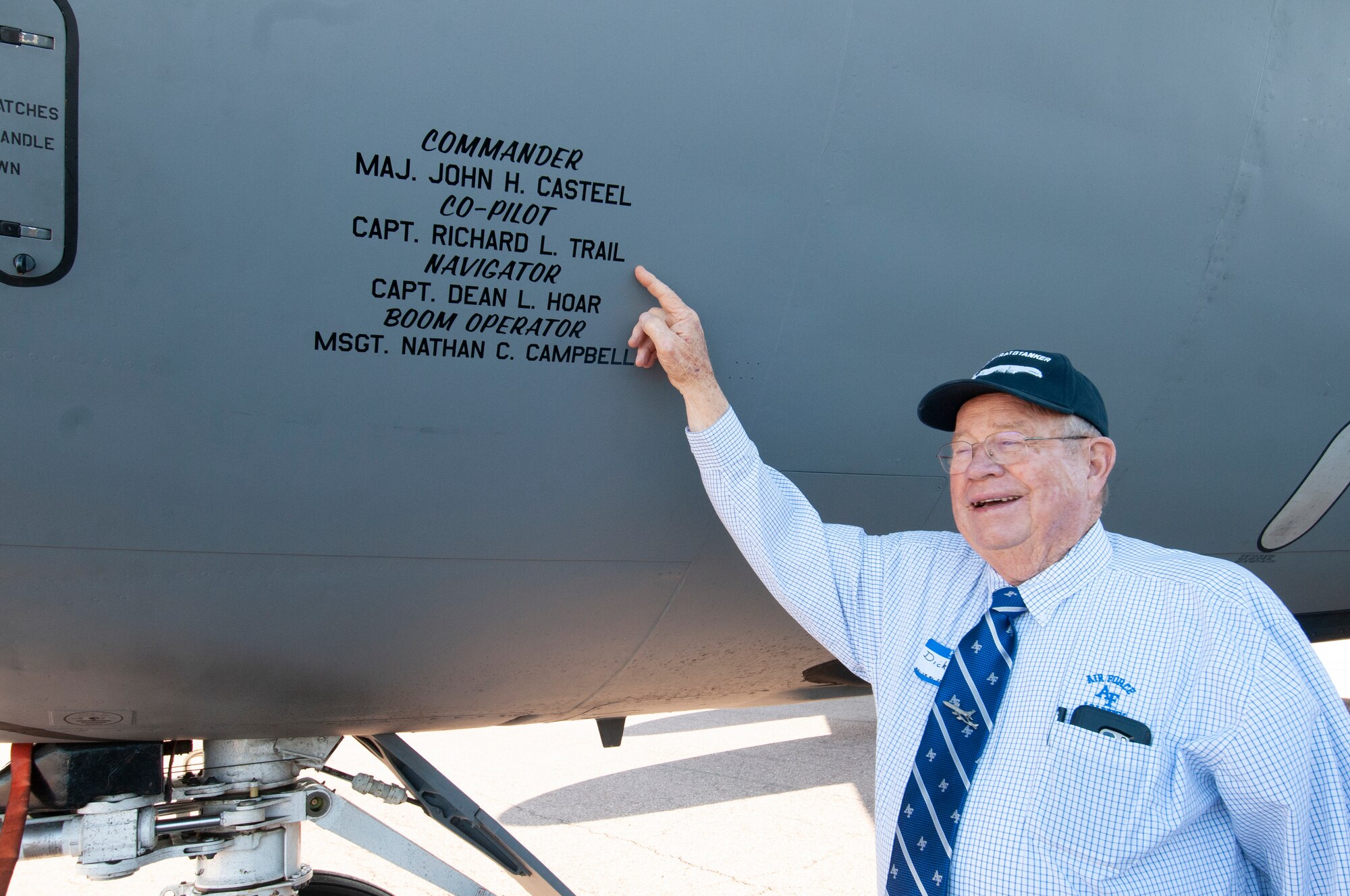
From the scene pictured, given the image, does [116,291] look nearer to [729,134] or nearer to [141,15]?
[141,15]

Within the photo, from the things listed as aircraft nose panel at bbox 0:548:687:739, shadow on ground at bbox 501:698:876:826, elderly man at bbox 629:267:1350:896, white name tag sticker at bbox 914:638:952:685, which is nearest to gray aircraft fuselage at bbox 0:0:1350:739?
aircraft nose panel at bbox 0:548:687:739

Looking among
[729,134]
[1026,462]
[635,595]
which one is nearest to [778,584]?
[635,595]

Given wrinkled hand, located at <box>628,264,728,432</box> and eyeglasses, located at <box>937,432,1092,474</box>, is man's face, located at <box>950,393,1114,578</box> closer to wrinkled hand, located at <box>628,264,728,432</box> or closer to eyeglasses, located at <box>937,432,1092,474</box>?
eyeglasses, located at <box>937,432,1092,474</box>

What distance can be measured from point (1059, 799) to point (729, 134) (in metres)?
1.25

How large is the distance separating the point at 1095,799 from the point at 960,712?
25cm

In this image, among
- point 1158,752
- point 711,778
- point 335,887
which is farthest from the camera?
point 711,778

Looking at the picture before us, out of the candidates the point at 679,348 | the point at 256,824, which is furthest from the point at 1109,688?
the point at 256,824

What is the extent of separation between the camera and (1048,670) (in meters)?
1.78

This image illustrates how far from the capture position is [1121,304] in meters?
2.31

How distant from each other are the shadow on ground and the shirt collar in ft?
13.7

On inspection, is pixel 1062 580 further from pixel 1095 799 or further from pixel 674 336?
pixel 674 336

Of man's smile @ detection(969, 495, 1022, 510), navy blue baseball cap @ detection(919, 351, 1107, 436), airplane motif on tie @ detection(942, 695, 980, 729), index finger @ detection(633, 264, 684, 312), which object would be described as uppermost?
index finger @ detection(633, 264, 684, 312)

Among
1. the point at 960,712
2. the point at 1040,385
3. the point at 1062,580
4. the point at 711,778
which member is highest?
the point at 1040,385

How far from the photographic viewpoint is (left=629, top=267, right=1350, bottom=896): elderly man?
1.65m
